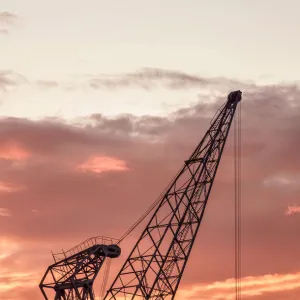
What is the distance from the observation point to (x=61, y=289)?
122 m

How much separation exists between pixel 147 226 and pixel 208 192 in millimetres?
10033

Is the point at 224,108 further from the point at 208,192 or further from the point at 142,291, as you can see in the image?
the point at 142,291

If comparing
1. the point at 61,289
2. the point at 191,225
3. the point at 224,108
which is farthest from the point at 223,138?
the point at 61,289

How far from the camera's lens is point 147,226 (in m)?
124

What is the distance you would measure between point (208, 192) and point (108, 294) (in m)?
20.2

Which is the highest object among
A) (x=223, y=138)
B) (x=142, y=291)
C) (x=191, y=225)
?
(x=223, y=138)

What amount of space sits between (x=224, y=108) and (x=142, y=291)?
2870 centimetres

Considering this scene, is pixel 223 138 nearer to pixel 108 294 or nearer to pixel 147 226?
pixel 147 226

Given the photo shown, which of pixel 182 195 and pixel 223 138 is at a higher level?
pixel 223 138

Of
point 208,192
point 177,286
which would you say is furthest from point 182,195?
point 177,286

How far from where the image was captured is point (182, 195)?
124688mm

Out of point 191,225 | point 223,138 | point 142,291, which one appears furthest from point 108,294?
point 223,138

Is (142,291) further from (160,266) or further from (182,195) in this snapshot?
(182,195)

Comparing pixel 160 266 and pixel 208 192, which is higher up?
pixel 208 192
